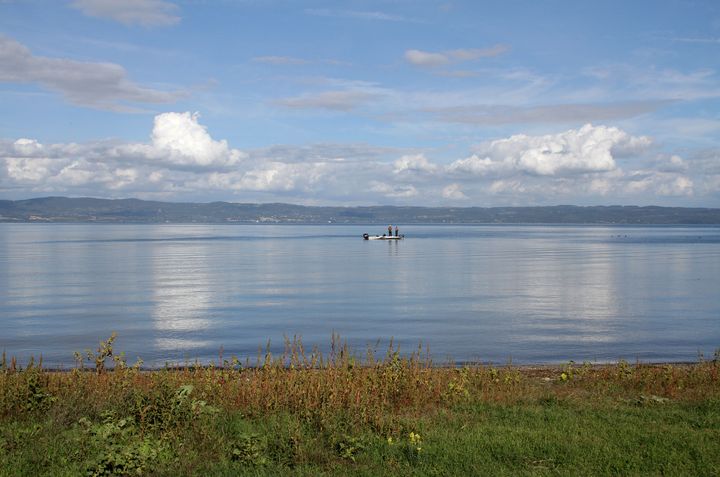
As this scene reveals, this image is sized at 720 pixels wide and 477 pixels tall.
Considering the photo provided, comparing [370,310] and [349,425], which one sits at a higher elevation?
[349,425]

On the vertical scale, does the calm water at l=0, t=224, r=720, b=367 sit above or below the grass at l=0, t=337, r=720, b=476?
below

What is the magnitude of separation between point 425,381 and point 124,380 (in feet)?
19.5

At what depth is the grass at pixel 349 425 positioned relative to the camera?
9.95 meters

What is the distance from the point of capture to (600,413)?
1266 cm

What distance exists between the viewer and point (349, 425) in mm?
11484

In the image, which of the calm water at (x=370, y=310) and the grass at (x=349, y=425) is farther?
the calm water at (x=370, y=310)

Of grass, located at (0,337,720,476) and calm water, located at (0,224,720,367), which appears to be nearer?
grass, located at (0,337,720,476)

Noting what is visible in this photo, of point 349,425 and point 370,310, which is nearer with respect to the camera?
point 349,425

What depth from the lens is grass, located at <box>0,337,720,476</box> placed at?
9953 mm

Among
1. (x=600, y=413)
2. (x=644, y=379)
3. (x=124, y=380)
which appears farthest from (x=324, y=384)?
(x=644, y=379)

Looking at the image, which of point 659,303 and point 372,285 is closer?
point 659,303

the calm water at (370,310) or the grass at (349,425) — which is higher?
the grass at (349,425)

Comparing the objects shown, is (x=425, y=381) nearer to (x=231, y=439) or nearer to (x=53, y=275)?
(x=231, y=439)

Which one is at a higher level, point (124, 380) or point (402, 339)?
point (124, 380)
